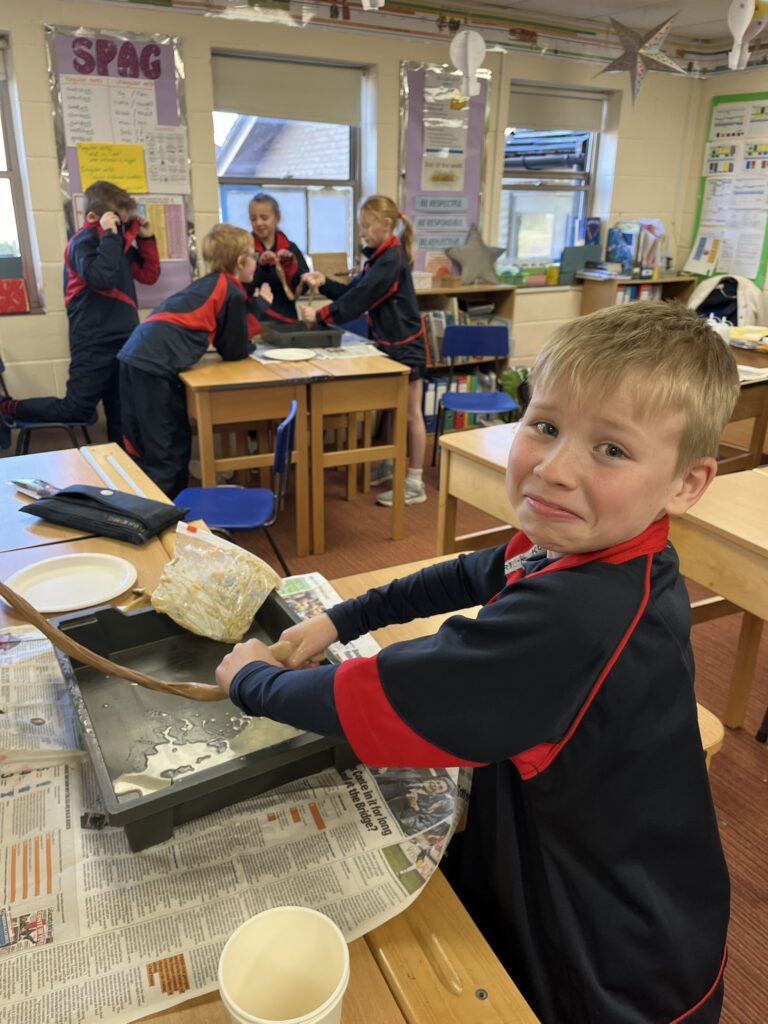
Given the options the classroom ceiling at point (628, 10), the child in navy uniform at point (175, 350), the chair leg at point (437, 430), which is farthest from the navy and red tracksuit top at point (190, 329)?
the classroom ceiling at point (628, 10)

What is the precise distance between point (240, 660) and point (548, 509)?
0.40 metres

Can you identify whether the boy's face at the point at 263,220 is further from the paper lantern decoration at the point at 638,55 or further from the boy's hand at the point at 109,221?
the paper lantern decoration at the point at 638,55

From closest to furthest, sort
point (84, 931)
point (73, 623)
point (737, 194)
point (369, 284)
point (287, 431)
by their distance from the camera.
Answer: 1. point (84, 931)
2. point (73, 623)
3. point (287, 431)
4. point (369, 284)
5. point (737, 194)

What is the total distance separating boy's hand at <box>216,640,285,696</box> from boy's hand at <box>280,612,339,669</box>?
0.06 metres

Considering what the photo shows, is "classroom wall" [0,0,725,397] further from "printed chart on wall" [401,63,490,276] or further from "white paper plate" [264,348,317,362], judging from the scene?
"white paper plate" [264,348,317,362]

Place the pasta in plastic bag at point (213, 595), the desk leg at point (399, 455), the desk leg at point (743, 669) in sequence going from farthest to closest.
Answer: the desk leg at point (399, 455)
the desk leg at point (743, 669)
the pasta in plastic bag at point (213, 595)

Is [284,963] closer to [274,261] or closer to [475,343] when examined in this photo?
[274,261]

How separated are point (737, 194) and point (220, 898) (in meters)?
6.05

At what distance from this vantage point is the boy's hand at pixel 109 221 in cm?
352

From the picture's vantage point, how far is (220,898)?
76cm

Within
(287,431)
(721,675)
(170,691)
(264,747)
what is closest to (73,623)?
(170,691)

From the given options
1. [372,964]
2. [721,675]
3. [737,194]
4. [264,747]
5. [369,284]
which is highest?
[737,194]

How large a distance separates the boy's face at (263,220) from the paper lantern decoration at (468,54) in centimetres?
117

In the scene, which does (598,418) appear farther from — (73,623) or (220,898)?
(73,623)
